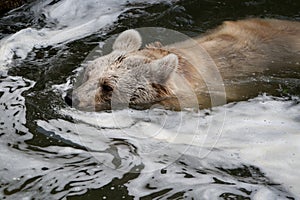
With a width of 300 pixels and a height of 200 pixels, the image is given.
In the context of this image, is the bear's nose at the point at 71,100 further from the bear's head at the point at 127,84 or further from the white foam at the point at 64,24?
the white foam at the point at 64,24

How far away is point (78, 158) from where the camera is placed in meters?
4.68

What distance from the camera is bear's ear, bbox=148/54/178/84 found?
5539 mm

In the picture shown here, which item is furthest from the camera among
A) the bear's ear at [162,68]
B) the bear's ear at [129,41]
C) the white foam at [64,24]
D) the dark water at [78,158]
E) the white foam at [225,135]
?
the white foam at [64,24]

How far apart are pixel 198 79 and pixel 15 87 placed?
2.19m

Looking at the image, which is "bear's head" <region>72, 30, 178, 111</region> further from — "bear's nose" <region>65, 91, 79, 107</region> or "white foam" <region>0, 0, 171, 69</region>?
"white foam" <region>0, 0, 171, 69</region>

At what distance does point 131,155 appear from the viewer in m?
4.75

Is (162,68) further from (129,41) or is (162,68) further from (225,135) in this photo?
(225,135)

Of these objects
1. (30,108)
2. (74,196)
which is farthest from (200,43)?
(74,196)

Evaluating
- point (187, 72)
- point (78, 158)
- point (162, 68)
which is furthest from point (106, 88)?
point (78, 158)

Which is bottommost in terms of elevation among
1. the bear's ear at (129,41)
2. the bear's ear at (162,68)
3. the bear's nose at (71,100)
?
the bear's nose at (71,100)

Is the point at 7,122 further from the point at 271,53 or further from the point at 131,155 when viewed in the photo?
the point at 271,53

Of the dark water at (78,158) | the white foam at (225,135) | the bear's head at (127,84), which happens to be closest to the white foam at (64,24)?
the dark water at (78,158)

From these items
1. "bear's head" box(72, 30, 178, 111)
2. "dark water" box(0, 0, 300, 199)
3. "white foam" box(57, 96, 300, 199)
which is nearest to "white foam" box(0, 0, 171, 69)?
"dark water" box(0, 0, 300, 199)

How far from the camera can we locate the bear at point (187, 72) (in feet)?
18.8
